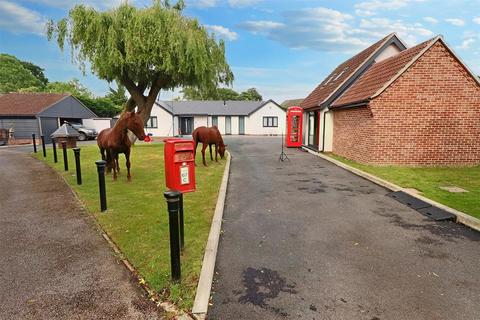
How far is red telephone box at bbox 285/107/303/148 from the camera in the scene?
68.5ft

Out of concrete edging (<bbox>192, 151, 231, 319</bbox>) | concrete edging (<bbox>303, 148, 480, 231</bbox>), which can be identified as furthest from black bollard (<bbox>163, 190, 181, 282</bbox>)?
concrete edging (<bbox>303, 148, 480, 231</bbox>)

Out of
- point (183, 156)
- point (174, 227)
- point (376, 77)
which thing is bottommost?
point (174, 227)

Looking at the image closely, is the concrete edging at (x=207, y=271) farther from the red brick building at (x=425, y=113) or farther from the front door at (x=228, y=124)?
the front door at (x=228, y=124)

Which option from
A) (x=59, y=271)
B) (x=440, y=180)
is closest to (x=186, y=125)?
(x=440, y=180)

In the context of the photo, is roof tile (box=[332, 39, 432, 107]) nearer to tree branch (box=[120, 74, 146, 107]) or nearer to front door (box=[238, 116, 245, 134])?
tree branch (box=[120, 74, 146, 107])

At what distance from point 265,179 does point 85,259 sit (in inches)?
A: 260

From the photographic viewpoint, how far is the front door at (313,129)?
1881 centimetres

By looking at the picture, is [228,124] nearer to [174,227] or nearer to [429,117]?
[429,117]

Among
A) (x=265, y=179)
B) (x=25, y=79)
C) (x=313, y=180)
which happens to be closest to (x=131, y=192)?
(x=265, y=179)

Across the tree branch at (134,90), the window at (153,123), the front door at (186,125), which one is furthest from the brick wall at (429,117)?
the window at (153,123)

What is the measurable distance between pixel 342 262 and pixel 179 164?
120 inches

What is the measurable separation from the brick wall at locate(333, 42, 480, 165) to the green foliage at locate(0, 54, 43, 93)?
6304 cm

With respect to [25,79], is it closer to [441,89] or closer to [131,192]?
[131,192]

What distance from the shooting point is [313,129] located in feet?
65.2
